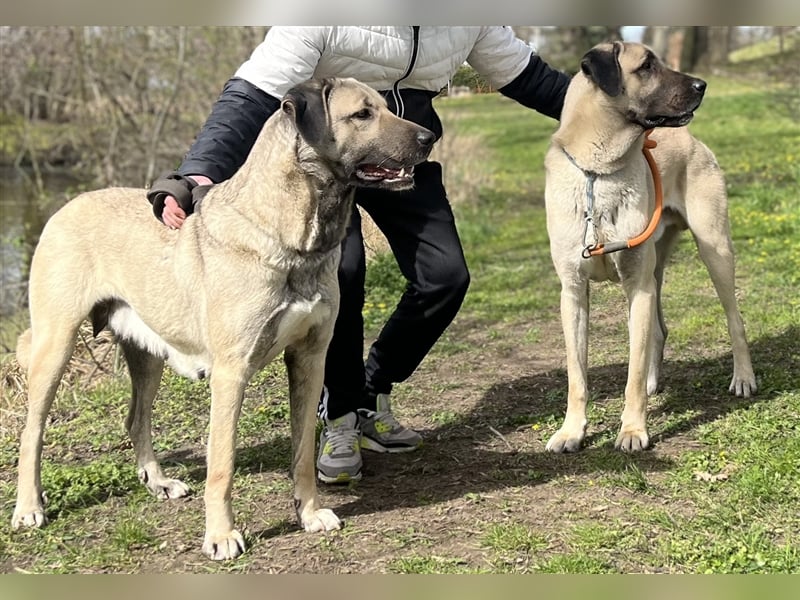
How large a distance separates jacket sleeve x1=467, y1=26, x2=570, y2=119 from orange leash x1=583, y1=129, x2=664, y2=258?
54 centimetres

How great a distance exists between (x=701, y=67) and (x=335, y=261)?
84.9ft

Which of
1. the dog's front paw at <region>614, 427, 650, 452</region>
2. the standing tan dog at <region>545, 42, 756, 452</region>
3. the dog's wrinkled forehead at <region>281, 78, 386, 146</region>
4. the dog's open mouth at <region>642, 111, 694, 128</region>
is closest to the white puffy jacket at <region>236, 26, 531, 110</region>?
the dog's wrinkled forehead at <region>281, 78, 386, 146</region>

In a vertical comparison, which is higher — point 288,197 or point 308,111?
point 308,111

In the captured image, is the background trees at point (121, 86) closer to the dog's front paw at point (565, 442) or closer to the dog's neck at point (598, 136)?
the dog's neck at point (598, 136)

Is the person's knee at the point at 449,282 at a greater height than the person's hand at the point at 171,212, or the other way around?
the person's hand at the point at 171,212

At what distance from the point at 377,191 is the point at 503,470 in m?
1.46

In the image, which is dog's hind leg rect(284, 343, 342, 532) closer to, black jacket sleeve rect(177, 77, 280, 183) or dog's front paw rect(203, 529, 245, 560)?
dog's front paw rect(203, 529, 245, 560)

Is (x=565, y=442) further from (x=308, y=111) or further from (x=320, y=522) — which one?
(x=308, y=111)

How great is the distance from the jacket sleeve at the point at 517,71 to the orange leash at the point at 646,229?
538 millimetres

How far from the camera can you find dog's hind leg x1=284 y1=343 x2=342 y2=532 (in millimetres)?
3662

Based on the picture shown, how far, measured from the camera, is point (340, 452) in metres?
4.23

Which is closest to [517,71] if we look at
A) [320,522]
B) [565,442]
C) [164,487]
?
[565,442]

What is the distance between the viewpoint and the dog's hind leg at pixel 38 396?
3.86 meters

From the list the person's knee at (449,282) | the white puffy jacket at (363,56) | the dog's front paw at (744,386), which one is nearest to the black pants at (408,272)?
the person's knee at (449,282)
